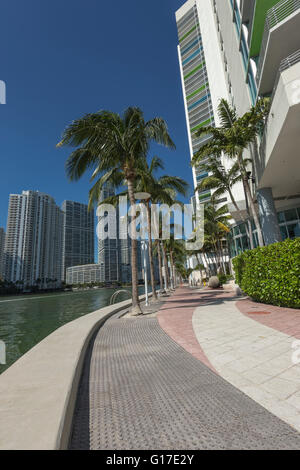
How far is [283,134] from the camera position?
8031 mm

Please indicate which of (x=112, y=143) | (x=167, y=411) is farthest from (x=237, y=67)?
(x=167, y=411)

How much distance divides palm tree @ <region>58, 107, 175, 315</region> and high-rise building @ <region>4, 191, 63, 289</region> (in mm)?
106737

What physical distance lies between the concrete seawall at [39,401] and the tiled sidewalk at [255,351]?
6.68ft

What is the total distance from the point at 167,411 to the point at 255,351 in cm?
235

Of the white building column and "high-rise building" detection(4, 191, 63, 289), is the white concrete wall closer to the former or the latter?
the white building column

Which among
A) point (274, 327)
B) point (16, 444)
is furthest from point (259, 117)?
point (16, 444)

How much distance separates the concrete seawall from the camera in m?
1.63

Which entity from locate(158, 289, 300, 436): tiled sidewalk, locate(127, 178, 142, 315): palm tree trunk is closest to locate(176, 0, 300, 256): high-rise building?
locate(127, 178, 142, 315): palm tree trunk

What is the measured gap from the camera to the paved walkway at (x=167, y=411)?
71.0 inches

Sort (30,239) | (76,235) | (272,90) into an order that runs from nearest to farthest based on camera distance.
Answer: (272,90) < (30,239) < (76,235)

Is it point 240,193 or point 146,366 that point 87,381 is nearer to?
point 146,366

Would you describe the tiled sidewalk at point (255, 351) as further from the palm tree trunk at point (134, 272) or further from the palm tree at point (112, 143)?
the palm tree at point (112, 143)

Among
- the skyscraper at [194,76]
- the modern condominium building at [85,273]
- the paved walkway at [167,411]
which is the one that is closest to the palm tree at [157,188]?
the paved walkway at [167,411]

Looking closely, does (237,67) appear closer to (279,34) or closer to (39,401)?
(279,34)
